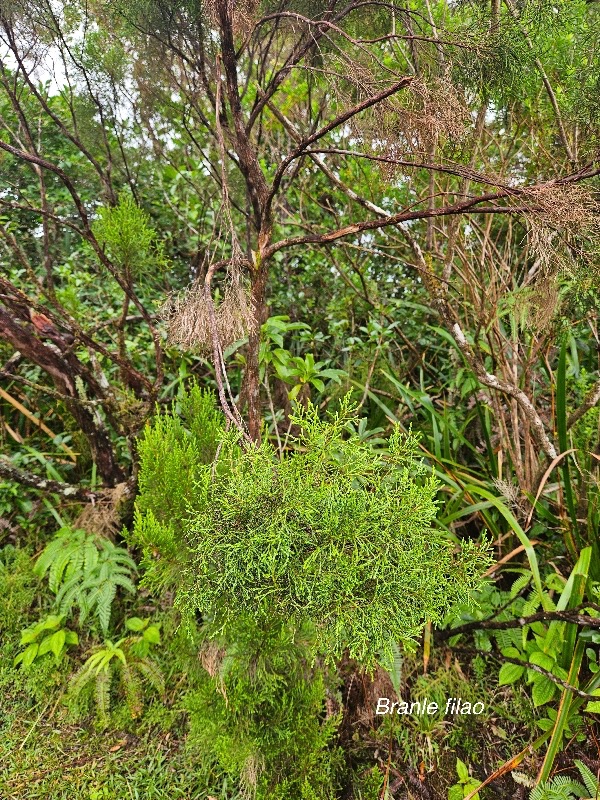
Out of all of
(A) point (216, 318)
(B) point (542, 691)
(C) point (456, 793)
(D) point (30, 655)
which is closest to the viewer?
(A) point (216, 318)

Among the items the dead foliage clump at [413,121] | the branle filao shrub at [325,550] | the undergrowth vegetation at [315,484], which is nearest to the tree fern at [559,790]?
the undergrowth vegetation at [315,484]

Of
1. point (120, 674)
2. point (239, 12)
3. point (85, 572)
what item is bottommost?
point (120, 674)

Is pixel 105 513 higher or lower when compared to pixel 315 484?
lower

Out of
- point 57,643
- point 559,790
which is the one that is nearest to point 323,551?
point 559,790

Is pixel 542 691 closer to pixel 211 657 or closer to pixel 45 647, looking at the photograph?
pixel 211 657

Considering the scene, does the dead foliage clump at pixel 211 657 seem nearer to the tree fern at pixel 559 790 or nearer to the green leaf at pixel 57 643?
the green leaf at pixel 57 643

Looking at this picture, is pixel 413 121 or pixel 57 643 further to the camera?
pixel 57 643

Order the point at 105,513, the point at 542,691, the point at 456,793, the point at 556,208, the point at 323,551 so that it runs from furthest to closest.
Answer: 1. the point at 105,513
2. the point at 542,691
3. the point at 456,793
4. the point at 556,208
5. the point at 323,551

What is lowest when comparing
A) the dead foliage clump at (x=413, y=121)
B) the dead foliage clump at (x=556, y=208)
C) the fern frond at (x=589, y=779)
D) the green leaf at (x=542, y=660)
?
the fern frond at (x=589, y=779)

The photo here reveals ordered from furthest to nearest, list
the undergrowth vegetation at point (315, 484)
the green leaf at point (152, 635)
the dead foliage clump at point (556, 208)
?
the green leaf at point (152, 635) → the dead foliage clump at point (556, 208) → the undergrowth vegetation at point (315, 484)

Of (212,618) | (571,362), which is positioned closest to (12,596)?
(212,618)

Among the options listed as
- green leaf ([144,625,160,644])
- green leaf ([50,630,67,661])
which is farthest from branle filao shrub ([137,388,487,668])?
green leaf ([50,630,67,661])

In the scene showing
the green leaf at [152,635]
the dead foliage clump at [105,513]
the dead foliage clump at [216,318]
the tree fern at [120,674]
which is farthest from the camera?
the dead foliage clump at [105,513]

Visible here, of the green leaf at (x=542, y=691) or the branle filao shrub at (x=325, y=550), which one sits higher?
the branle filao shrub at (x=325, y=550)
